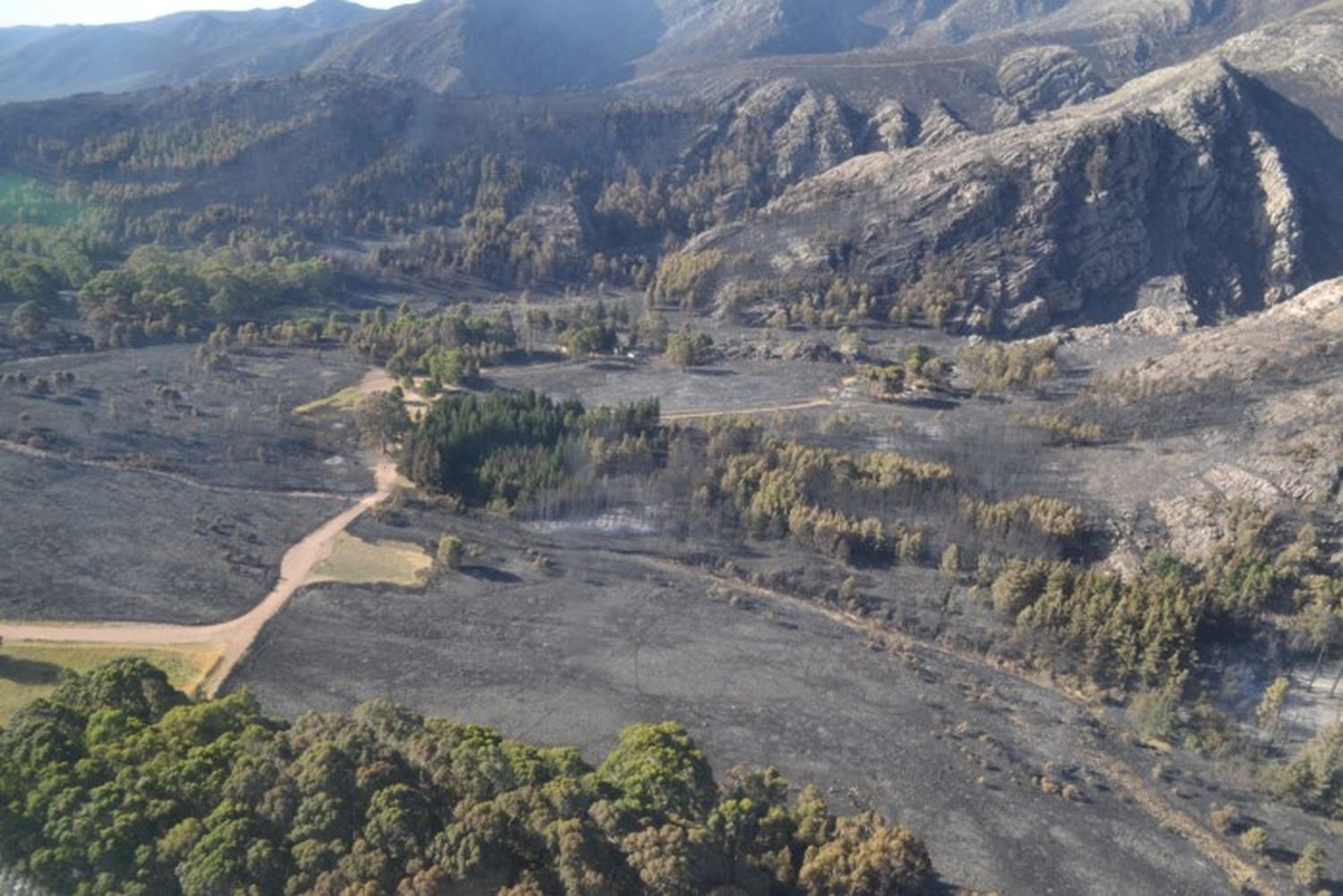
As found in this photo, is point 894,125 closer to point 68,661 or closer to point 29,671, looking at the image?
point 68,661

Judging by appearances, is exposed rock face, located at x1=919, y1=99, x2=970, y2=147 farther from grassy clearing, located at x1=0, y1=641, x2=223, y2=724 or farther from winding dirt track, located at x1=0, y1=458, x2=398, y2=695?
grassy clearing, located at x1=0, y1=641, x2=223, y2=724

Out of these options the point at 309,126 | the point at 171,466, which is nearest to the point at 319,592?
the point at 171,466

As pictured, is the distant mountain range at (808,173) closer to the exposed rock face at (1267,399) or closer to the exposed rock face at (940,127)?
the exposed rock face at (940,127)

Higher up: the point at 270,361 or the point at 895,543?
the point at 270,361

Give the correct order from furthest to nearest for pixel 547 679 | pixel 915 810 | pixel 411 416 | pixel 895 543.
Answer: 1. pixel 411 416
2. pixel 895 543
3. pixel 547 679
4. pixel 915 810

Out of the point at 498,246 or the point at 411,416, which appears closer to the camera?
the point at 411,416

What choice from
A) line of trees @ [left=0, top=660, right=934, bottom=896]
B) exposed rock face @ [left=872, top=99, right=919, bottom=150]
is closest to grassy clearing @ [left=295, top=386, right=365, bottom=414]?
line of trees @ [left=0, top=660, right=934, bottom=896]

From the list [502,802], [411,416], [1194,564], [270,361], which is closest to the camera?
[502,802]

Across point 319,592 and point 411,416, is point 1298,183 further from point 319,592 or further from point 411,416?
point 319,592

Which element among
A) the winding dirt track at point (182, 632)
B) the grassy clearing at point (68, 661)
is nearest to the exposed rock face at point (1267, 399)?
the winding dirt track at point (182, 632)
